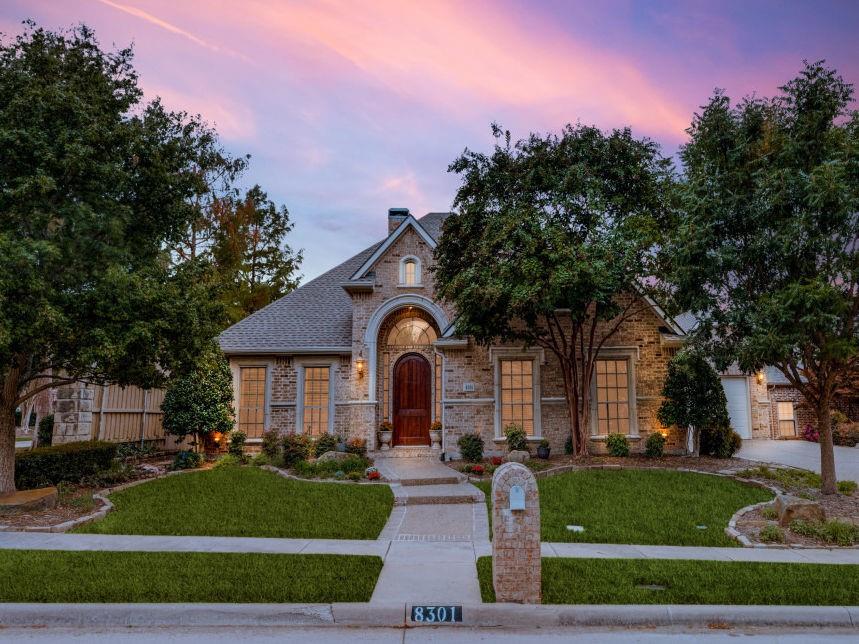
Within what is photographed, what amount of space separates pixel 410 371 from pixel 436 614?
12507 millimetres

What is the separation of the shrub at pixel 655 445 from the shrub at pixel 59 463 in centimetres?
1312

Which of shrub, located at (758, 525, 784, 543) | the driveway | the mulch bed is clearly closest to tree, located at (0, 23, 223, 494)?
the mulch bed

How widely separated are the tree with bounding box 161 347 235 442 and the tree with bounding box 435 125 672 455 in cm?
690

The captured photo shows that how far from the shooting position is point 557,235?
12742 millimetres

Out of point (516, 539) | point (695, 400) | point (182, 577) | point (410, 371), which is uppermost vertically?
point (410, 371)

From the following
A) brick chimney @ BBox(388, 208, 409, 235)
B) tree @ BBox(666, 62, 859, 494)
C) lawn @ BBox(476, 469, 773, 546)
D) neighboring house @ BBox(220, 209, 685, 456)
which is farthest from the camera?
brick chimney @ BBox(388, 208, 409, 235)

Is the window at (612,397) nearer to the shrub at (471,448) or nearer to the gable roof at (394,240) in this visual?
the shrub at (471,448)

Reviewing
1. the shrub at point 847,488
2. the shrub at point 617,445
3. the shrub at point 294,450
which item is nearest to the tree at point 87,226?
the shrub at point 294,450

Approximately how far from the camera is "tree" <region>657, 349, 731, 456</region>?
14.9 metres

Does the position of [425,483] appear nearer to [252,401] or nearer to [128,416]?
[252,401]

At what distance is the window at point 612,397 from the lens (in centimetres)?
1627

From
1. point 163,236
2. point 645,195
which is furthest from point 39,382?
point 645,195

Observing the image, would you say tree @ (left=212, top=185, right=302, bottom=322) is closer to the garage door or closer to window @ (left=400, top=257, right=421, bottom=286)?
window @ (left=400, top=257, right=421, bottom=286)

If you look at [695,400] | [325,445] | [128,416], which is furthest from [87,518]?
[695,400]
